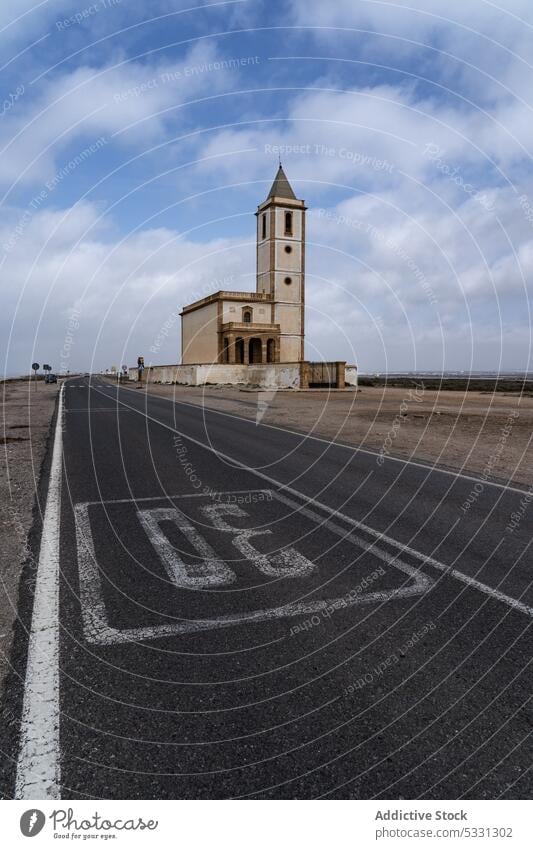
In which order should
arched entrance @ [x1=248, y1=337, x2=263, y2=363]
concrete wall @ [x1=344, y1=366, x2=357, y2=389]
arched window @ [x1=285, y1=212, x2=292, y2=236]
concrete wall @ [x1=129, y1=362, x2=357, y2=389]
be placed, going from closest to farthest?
concrete wall @ [x1=129, y1=362, x2=357, y2=389], concrete wall @ [x1=344, y1=366, x2=357, y2=389], arched entrance @ [x1=248, y1=337, x2=263, y2=363], arched window @ [x1=285, y1=212, x2=292, y2=236]

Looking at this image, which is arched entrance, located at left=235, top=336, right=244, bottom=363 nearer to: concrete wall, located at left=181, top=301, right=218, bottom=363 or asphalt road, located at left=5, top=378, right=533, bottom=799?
concrete wall, located at left=181, top=301, right=218, bottom=363

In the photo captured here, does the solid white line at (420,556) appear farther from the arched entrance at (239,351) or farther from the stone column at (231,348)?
the arched entrance at (239,351)

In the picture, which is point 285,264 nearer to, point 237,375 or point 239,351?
point 239,351

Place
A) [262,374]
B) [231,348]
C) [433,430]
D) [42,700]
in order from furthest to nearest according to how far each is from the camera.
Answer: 1. [231,348]
2. [262,374]
3. [433,430]
4. [42,700]

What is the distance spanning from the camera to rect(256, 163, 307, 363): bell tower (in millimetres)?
59062

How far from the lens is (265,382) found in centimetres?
4566

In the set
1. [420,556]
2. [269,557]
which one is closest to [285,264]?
[420,556]

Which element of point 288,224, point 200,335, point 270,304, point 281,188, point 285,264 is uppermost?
point 281,188

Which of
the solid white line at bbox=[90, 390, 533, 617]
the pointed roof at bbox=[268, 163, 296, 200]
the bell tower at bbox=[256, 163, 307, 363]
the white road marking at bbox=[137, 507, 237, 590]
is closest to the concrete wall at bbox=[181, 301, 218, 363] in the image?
the bell tower at bbox=[256, 163, 307, 363]

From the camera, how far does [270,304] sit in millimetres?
58375

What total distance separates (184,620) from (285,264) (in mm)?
59346

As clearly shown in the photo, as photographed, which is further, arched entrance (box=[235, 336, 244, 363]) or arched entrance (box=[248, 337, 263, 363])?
arched entrance (box=[248, 337, 263, 363])

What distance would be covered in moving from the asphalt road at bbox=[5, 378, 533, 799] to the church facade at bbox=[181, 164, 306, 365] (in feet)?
163

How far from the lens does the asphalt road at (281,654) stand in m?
2.49
